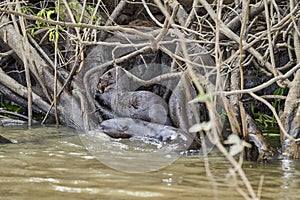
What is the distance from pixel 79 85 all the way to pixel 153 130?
1.13m

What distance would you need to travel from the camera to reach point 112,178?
7.73 ft

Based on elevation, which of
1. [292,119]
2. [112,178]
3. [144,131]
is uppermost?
[292,119]

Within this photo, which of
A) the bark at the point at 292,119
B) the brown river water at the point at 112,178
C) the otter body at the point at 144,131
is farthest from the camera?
the otter body at the point at 144,131

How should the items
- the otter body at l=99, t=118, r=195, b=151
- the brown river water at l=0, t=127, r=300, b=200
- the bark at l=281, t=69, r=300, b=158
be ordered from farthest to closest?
the otter body at l=99, t=118, r=195, b=151 → the bark at l=281, t=69, r=300, b=158 → the brown river water at l=0, t=127, r=300, b=200

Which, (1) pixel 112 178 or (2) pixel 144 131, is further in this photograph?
(2) pixel 144 131

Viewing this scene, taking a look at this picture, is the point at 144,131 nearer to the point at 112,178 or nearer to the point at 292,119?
the point at 292,119

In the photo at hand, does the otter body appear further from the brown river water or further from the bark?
the bark

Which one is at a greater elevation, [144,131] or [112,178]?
[144,131]

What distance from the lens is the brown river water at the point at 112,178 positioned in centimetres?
207

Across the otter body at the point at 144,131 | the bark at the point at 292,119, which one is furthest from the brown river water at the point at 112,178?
the otter body at the point at 144,131

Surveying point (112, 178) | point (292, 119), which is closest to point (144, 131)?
point (292, 119)

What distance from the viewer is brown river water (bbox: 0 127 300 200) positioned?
2070mm

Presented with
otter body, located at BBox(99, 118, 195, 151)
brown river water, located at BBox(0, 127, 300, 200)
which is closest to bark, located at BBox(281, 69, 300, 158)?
brown river water, located at BBox(0, 127, 300, 200)

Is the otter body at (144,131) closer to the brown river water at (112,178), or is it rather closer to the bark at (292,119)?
the brown river water at (112,178)
